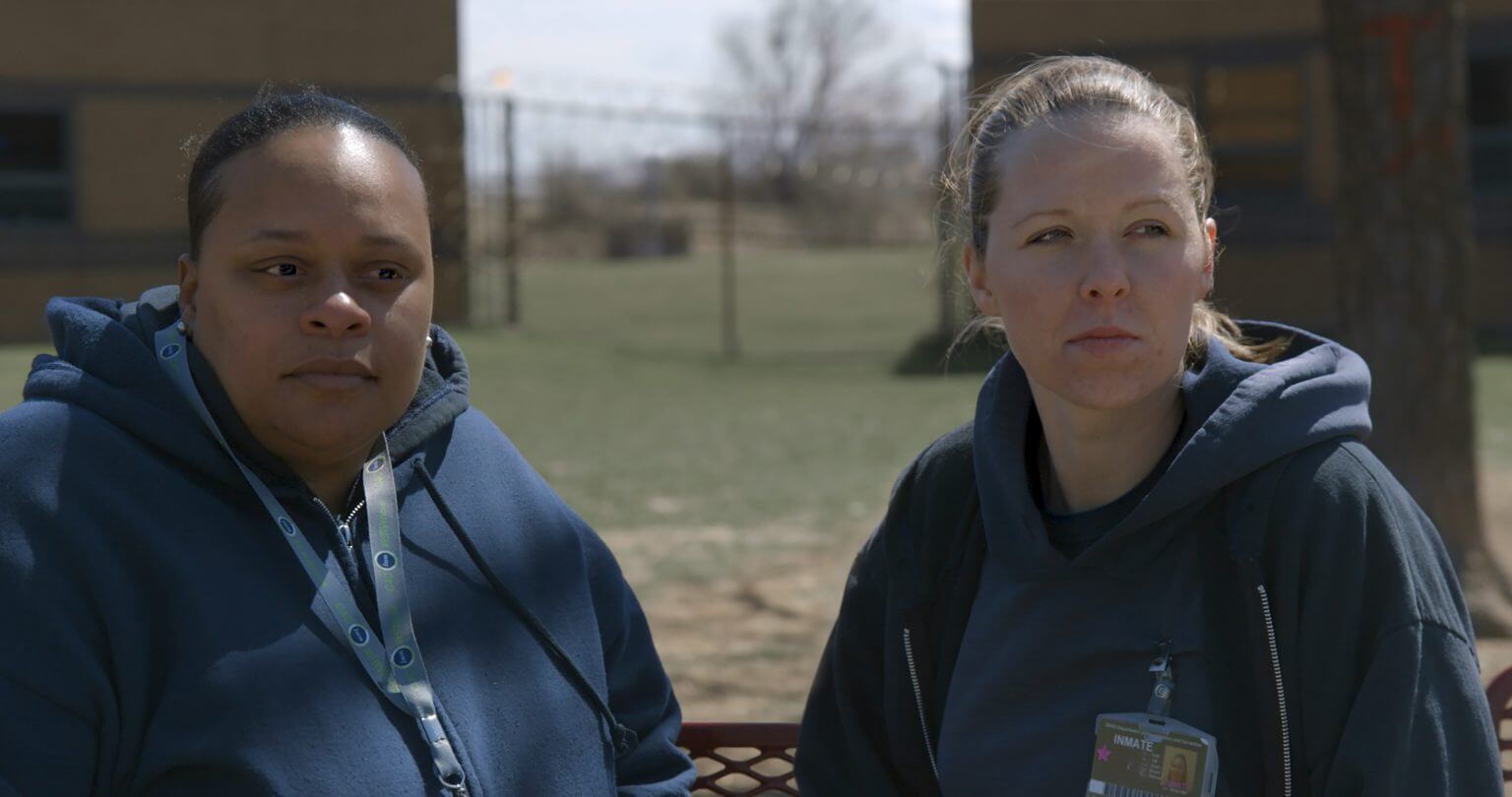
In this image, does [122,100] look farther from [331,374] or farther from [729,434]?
[331,374]

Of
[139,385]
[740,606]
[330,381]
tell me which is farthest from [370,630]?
[740,606]

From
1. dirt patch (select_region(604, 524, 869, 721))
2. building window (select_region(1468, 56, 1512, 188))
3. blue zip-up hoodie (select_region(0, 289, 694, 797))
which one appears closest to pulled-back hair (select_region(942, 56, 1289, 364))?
blue zip-up hoodie (select_region(0, 289, 694, 797))

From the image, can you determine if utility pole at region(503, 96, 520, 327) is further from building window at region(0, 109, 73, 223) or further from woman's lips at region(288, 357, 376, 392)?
woman's lips at region(288, 357, 376, 392)

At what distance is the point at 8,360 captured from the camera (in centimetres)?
1394

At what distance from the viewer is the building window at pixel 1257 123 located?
51.9 ft

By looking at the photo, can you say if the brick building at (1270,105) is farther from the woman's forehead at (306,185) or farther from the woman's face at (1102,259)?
the woman's forehead at (306,185)

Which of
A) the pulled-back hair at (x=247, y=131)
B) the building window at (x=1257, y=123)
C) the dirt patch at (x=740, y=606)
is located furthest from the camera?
the building window at (x=1257, y=123)

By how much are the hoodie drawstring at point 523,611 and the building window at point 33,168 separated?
16.0 meters

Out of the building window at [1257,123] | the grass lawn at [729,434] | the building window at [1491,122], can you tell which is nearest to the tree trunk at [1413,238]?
the grass lawn at [729,434]

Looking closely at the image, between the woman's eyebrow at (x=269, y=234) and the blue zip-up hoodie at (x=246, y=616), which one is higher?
the woman's eyebrow at (x=269, y=234)

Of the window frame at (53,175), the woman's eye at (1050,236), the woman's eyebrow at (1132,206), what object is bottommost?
the window frame at (53,175)

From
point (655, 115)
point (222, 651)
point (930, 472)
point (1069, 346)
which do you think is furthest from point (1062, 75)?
point (655, 115)

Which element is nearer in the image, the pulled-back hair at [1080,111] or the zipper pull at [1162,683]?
the zipper pull at [1162,683]

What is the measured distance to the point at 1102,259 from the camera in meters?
2.08
